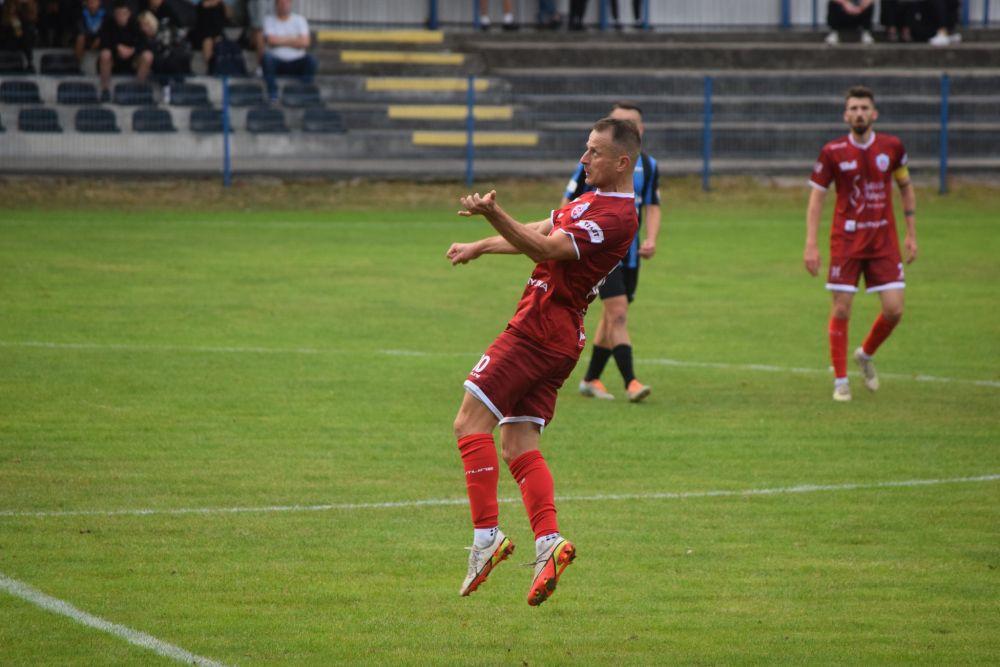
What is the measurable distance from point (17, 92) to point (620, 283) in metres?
15.5

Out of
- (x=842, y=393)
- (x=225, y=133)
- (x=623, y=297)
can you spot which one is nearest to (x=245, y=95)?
(x=225, y=133)

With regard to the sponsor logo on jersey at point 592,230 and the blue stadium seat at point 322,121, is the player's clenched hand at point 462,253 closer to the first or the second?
the sponsor logo on jersey at point 592,230

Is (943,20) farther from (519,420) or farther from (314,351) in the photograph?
(519,420)

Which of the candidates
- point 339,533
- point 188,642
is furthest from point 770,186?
point 188,642

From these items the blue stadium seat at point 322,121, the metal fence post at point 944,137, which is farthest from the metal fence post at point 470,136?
the metal fence post at point 944,137

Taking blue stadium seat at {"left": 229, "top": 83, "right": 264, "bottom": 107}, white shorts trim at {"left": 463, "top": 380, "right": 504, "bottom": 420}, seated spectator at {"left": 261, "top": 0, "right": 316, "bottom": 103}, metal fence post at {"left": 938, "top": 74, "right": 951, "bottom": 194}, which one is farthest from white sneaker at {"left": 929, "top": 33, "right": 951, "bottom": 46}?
white shorts trim at {"left": 463, "top": 380, "right": 504, "bottom": 420}

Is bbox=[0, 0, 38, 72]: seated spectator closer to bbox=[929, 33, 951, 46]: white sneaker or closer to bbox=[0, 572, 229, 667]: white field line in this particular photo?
bbox=[929, 33, 951, 46]: white sneaker

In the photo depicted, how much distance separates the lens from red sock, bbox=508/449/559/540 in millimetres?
6691

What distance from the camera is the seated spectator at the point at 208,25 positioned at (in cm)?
2717

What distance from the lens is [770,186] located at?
28.2m

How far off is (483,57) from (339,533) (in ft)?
76.9

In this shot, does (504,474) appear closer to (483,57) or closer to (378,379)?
(378,379)

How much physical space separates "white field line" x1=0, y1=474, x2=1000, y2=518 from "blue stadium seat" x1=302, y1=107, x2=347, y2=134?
18121 mm

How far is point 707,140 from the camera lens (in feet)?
91.3
